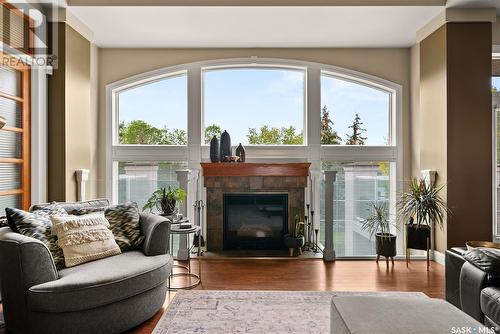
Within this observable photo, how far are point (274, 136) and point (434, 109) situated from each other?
2.09 m

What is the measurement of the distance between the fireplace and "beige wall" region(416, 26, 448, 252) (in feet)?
6.28

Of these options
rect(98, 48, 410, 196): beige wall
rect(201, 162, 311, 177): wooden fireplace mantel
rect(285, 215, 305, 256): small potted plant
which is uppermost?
rect(98, 48, 410, 196): beige wall

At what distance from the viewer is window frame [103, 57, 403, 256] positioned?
487 cm

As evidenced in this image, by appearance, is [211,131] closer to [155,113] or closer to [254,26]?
[155,113]

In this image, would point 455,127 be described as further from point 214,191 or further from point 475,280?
point 214,191

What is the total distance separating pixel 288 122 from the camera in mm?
4961

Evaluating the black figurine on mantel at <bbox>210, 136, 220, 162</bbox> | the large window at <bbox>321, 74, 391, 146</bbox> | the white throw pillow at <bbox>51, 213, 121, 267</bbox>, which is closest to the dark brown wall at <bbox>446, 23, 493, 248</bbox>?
the large window at <bbox>321, 74, 391, 146</bbox>

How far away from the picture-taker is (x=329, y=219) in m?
4.15

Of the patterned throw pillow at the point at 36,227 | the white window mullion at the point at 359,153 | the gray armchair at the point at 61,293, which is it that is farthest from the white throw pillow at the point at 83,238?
the white window mullion at the point at 359,153

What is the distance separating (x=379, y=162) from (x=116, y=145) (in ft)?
12.7

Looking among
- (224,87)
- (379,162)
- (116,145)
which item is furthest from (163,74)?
(379,162)

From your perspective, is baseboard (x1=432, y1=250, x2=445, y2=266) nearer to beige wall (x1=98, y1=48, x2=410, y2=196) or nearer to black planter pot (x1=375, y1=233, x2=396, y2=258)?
black planter pot (x1=375, y1=233, x2=396, y2=258)

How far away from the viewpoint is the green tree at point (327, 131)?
195 inches

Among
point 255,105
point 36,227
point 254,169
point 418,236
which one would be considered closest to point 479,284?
point 418,236
